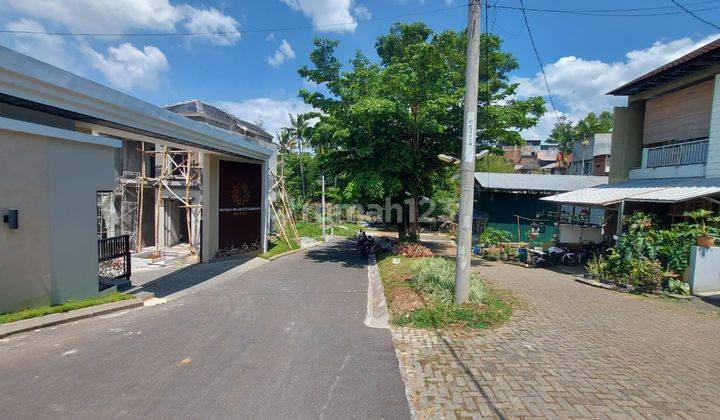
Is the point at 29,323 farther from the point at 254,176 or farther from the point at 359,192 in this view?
the point at 254,176

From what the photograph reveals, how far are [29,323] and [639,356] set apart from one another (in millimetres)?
9508

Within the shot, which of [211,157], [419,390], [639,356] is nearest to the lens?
[419,390]

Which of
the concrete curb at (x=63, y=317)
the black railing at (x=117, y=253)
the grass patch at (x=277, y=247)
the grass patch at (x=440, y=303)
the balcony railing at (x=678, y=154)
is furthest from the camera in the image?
the grass patch at (x=277, y=247)

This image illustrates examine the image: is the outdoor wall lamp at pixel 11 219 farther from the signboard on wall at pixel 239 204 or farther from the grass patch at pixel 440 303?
the signboard on wall at pixel 239 204

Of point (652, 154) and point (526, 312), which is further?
point (652, 154)

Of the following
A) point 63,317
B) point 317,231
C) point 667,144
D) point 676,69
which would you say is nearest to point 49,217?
point 63,317

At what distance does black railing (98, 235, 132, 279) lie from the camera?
8367 millimetres

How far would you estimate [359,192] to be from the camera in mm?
12273

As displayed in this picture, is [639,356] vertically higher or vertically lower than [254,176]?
lower

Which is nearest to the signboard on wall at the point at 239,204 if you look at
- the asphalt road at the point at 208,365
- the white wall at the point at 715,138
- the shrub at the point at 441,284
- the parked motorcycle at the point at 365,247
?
the parked motorcycle at the point at 365,247

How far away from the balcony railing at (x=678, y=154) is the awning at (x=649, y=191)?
24.2 inches

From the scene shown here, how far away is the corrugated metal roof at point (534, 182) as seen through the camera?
64.3 feet

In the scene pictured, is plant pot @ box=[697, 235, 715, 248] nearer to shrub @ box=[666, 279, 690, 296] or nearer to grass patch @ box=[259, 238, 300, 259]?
shrub @ box=[666, 279, 690, 296]

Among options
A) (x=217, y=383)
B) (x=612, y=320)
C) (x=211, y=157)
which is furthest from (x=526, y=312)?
(x=211, y=157)
